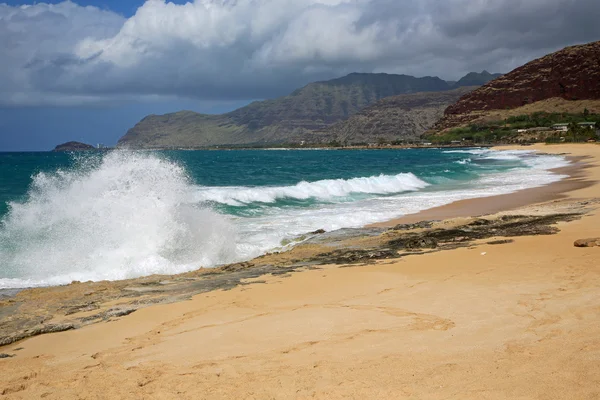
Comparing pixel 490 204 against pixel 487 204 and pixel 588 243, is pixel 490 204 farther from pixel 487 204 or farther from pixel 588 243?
pixel 588 243

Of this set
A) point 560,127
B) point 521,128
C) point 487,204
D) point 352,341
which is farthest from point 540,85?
point 352,341

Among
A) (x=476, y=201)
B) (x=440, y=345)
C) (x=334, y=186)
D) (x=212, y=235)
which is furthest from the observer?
(x=334, y=186)

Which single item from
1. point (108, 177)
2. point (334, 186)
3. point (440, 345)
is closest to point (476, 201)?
point (334, 186)

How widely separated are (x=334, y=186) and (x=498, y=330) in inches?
996

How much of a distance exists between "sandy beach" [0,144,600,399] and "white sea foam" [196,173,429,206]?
49.3 feet

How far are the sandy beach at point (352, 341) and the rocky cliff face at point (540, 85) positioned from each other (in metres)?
165

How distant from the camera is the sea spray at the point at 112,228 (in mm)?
12078

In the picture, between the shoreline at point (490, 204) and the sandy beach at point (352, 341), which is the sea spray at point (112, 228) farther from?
the shoreline at point (490, 204)

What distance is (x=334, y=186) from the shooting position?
30453mm

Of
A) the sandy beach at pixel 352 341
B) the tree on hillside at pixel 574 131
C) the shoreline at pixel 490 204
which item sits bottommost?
the shoreline at pixel 490 204

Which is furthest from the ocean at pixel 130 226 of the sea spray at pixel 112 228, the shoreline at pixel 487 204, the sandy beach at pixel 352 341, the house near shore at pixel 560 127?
the house near shore at pixel 560 127

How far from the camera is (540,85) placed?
534ft

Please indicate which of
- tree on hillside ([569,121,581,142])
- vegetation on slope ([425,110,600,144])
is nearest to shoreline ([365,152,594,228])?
tree on hillside ([569,121,581,142])

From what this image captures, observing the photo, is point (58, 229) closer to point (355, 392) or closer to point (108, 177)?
point (108, 177)
